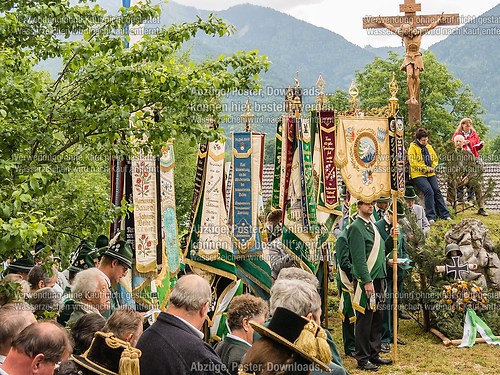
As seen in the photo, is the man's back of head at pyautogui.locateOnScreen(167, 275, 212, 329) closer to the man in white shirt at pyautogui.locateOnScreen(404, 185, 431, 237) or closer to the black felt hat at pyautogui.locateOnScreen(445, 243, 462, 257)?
the black felt hat at pyautogui.locateOnScreen(445, 243, 462, 257)

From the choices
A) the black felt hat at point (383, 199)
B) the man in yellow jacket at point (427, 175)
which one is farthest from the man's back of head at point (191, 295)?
the man in yellow jacket at point (427, 175)

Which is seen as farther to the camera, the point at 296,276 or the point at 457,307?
the point at 457,307

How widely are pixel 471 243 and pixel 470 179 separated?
5214 mm

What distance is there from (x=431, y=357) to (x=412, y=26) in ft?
39.4

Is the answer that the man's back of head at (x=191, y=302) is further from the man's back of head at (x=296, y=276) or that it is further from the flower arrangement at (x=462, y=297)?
the flower arrangement at (x=462, y=297)

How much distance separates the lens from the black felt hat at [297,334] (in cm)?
399

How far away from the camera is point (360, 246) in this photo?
29.8 ft

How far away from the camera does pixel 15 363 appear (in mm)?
3986

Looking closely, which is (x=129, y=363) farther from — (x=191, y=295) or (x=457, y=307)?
(x=457, y=307)

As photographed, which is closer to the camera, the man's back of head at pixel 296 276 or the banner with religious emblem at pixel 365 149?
the man's back of head at pixel 296 276

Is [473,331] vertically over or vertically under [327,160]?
under

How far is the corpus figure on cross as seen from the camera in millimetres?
19875

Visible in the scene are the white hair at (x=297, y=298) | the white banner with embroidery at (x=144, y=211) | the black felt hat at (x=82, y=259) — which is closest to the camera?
the white hair at (x=297, y=298)

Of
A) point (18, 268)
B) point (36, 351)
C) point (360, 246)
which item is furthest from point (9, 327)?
point (360, 246)
